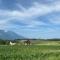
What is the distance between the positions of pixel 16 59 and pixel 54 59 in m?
7.16

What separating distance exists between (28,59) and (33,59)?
63 cm

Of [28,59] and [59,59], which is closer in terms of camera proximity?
[28,59]

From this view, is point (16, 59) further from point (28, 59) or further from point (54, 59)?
point (54, 59)

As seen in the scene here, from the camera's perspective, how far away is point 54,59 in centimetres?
3231

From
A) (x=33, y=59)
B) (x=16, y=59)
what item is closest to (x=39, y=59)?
(x=33, y=59)

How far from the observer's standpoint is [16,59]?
26.9m

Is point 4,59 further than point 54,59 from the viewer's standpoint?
No

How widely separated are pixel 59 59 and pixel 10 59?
831cm

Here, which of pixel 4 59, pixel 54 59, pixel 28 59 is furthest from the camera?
pixel 54 59

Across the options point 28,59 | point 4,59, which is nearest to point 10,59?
point 4,59

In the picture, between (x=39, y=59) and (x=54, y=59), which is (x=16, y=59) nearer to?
(x=39, y=59)

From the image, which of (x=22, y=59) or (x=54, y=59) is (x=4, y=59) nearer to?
(x=22, y=59)

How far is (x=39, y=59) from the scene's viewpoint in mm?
29141

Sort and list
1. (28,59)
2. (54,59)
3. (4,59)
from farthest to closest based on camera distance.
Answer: (54,59)
(28,59)
(4,59)
